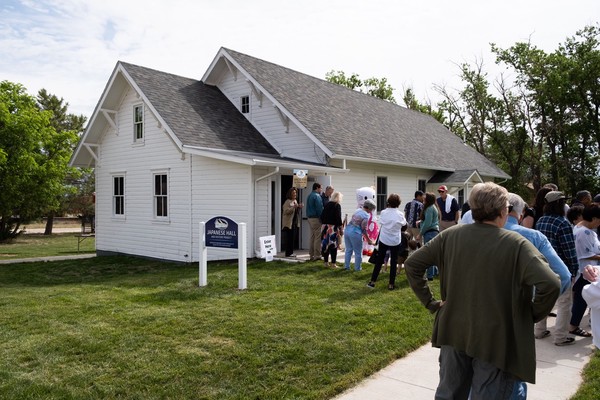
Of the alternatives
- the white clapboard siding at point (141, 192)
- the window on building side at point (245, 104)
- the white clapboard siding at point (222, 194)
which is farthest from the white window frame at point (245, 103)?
the white clapboard siding at point (222, 194)

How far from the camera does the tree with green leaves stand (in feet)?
82.1

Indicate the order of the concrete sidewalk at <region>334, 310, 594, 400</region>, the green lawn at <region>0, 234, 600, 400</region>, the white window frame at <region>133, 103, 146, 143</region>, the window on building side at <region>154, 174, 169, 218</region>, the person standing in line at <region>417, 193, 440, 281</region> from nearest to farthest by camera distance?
the concrete sidewalk at <region>334, 310, 594, 400</region>
the green lawn at <region>0, 234, 600, 400</region>
the person standing in line at <region>417, 193, 440, 281</region>
the window on building side at <region>154, 174, 169, 218</region>
the white window frame at <region>133, 103, 146, 143</region>

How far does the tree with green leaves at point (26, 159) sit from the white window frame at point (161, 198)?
12534 millimetres

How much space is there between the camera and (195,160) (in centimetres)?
1411

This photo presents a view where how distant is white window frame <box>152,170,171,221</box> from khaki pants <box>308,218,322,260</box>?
499 cm

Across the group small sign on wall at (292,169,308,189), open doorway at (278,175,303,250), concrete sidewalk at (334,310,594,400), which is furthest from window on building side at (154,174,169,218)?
concrete sidewalk at (334,310,594,400)

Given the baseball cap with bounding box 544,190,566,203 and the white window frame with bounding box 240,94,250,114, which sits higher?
the white window frame with bounding box 240,94,250,114

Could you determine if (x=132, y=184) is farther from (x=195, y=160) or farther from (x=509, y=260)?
(x=509, y=260)

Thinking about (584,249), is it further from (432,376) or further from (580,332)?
(432,376)

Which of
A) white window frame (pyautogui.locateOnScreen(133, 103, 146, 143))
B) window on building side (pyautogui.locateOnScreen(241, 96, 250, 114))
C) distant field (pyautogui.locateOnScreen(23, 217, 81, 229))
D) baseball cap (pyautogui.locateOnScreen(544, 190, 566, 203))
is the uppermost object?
window on building side (pyautogui.locateOnScreen(241, 96, 250, 114))

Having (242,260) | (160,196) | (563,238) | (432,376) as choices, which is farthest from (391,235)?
(160,196)

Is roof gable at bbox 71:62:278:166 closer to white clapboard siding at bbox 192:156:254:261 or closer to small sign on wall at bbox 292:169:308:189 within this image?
white clapboard siding at bbox 192:156:254:261

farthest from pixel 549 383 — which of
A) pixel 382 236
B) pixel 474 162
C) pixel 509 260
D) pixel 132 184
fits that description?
pixel 474 162

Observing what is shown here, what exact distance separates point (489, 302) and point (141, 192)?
14.5m
